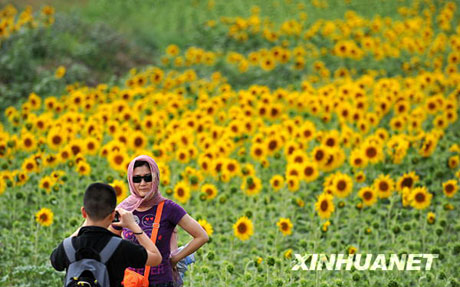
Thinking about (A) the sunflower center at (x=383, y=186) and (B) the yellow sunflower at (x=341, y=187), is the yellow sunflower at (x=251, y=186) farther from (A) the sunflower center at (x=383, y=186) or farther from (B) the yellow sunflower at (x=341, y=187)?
(A) the sunflower center at (x=383, y=186)

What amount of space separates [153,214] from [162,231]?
0.35ft

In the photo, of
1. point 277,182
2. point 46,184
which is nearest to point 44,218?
point 46,184

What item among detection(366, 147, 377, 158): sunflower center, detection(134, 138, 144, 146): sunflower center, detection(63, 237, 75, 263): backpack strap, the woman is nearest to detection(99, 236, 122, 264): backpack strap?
detection(63, 237, 75, 263): backpack strap

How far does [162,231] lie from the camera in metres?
3.42

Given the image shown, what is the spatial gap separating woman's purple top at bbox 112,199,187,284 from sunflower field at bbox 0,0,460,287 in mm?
1479

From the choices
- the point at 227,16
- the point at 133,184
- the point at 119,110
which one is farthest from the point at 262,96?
the point at 227,16

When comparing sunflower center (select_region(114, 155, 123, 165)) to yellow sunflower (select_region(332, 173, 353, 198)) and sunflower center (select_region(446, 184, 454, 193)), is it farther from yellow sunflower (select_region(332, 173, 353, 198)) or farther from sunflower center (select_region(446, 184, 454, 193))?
sunflower center (select_region(446, 184, 454, 193))

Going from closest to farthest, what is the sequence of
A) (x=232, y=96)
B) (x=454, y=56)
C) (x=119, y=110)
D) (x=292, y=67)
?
(x=119, y=110) < (x=232, y=96) < (x=454, y=56) < (x=292, y=67)

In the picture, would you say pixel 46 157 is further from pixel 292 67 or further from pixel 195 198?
pixel 292 67

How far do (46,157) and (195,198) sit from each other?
1634 mm

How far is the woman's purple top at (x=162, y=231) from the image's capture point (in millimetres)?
3393

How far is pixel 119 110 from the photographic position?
8648 mm

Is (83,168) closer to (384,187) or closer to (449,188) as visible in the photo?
(384,187)

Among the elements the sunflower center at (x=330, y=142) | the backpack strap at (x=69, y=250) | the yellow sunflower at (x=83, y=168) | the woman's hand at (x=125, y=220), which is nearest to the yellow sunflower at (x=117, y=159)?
the yellow sunflower at (x=83, y=168)
